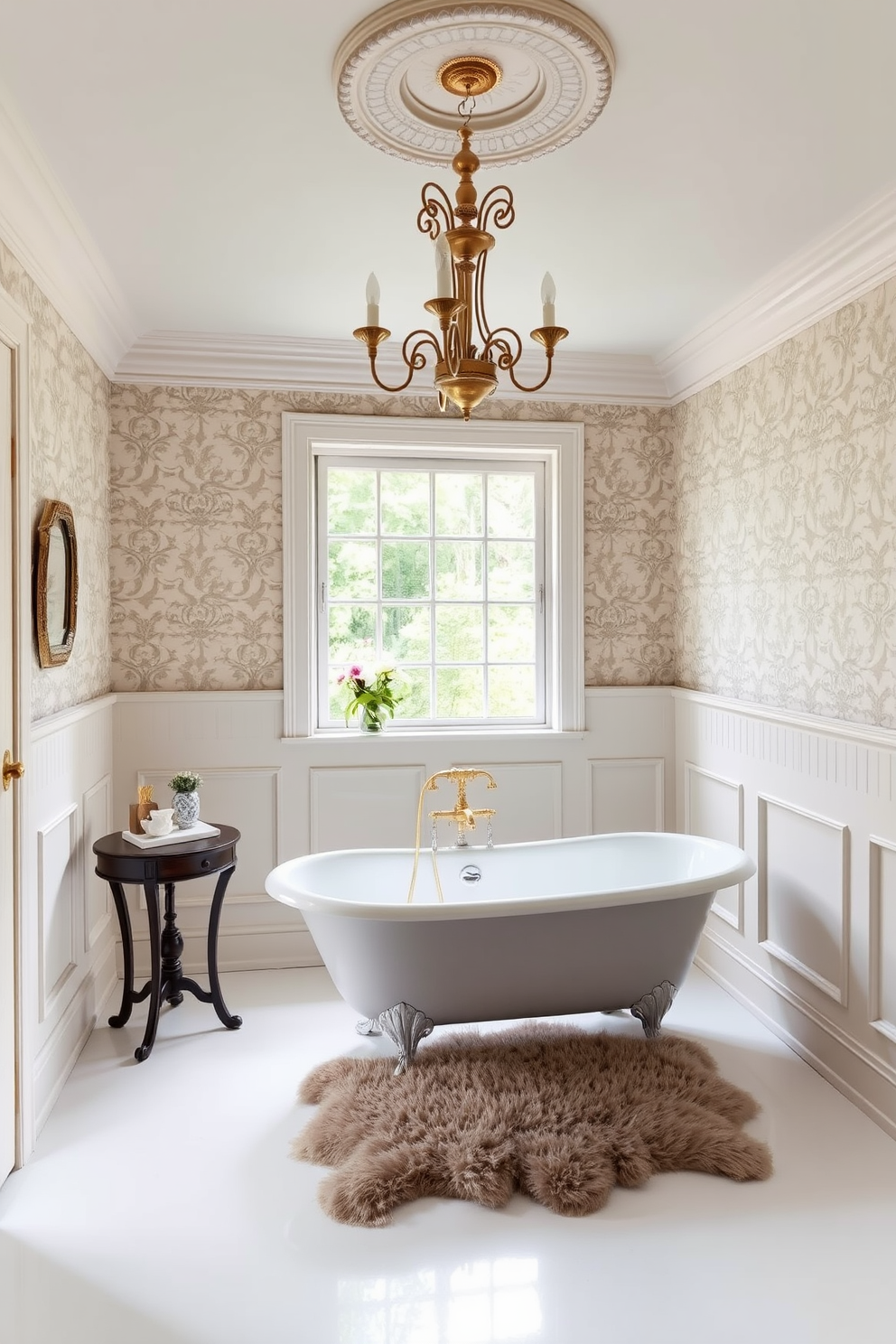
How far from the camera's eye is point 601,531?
12.9ft

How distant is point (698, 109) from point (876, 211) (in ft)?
A: 2.31

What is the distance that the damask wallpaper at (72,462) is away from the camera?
253 centimetres

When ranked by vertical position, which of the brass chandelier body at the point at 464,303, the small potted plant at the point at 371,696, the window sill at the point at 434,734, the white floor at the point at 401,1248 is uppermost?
the brass chandelier body at the point at 464,303

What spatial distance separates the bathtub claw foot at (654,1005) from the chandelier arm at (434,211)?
2262 mm

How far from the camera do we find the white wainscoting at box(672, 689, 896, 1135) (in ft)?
8.36

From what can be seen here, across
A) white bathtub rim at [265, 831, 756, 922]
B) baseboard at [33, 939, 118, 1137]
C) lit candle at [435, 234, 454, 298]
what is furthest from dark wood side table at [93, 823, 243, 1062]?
lit candle at [435, 234, 454, 298]

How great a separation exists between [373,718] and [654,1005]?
5.10 ft

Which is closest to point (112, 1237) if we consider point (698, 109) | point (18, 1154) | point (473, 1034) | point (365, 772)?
point (18, 1154)

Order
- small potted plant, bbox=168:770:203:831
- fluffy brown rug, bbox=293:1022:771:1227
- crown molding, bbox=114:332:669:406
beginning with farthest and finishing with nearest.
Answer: crown molding, bbox=114:332:669:406 → small potted plant, bbox=168:770:203:831 → fluffy brown rug, bbox=293:1022:771:1227

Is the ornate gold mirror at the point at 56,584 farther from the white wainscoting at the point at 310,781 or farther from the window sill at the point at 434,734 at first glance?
the window sill at the point at 434,734

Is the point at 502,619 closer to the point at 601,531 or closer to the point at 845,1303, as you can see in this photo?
the point at 601,531

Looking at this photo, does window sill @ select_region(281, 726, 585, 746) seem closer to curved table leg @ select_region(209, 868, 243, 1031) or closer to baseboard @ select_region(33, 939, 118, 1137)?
curved table leg @ select_region(209, 868, 243, 1031)

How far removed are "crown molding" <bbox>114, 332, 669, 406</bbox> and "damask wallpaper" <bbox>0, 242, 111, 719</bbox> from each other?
0.25 meters

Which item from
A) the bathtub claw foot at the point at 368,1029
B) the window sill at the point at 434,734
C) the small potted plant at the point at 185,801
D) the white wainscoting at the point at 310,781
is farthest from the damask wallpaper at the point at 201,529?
the bathtub claw foot at the point at 368,1029
